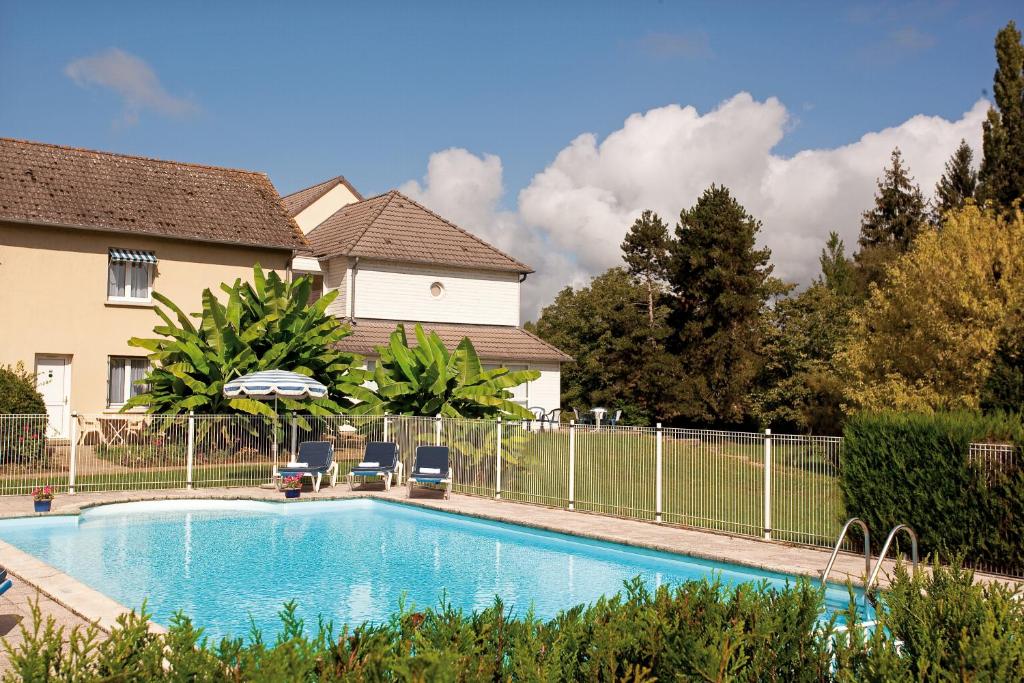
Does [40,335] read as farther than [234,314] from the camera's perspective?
Yes

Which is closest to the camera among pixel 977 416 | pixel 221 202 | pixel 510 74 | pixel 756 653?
pixel 756 653

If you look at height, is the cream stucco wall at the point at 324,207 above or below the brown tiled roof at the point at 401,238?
above

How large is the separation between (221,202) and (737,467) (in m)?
23.0

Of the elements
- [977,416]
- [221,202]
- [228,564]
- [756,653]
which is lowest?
[228,564]

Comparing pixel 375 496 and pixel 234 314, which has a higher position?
pixel 234 314

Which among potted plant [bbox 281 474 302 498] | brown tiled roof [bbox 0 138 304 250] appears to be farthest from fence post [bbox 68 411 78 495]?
brown tiled roof [bbox 0 138 304 250]

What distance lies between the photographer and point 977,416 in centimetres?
1303

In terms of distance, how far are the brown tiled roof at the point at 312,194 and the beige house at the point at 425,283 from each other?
2.73 meters

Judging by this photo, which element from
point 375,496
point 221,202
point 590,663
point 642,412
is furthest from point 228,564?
point 642,412

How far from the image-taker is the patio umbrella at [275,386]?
Answer: 72.3 ft

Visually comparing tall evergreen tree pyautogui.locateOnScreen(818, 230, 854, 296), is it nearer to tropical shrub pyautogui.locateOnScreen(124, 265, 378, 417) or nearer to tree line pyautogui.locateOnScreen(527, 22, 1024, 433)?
tree line pyautogui.locateOnScreen(527, 22, 1024, 433)

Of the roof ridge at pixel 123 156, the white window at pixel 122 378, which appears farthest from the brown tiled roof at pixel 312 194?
the white window at pixel 122 378

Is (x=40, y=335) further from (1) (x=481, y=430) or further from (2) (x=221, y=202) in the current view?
(1) (x=481, y=430)

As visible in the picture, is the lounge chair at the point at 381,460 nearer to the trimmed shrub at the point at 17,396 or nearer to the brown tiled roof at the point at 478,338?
the trimmed shrub at the point at 17,396
